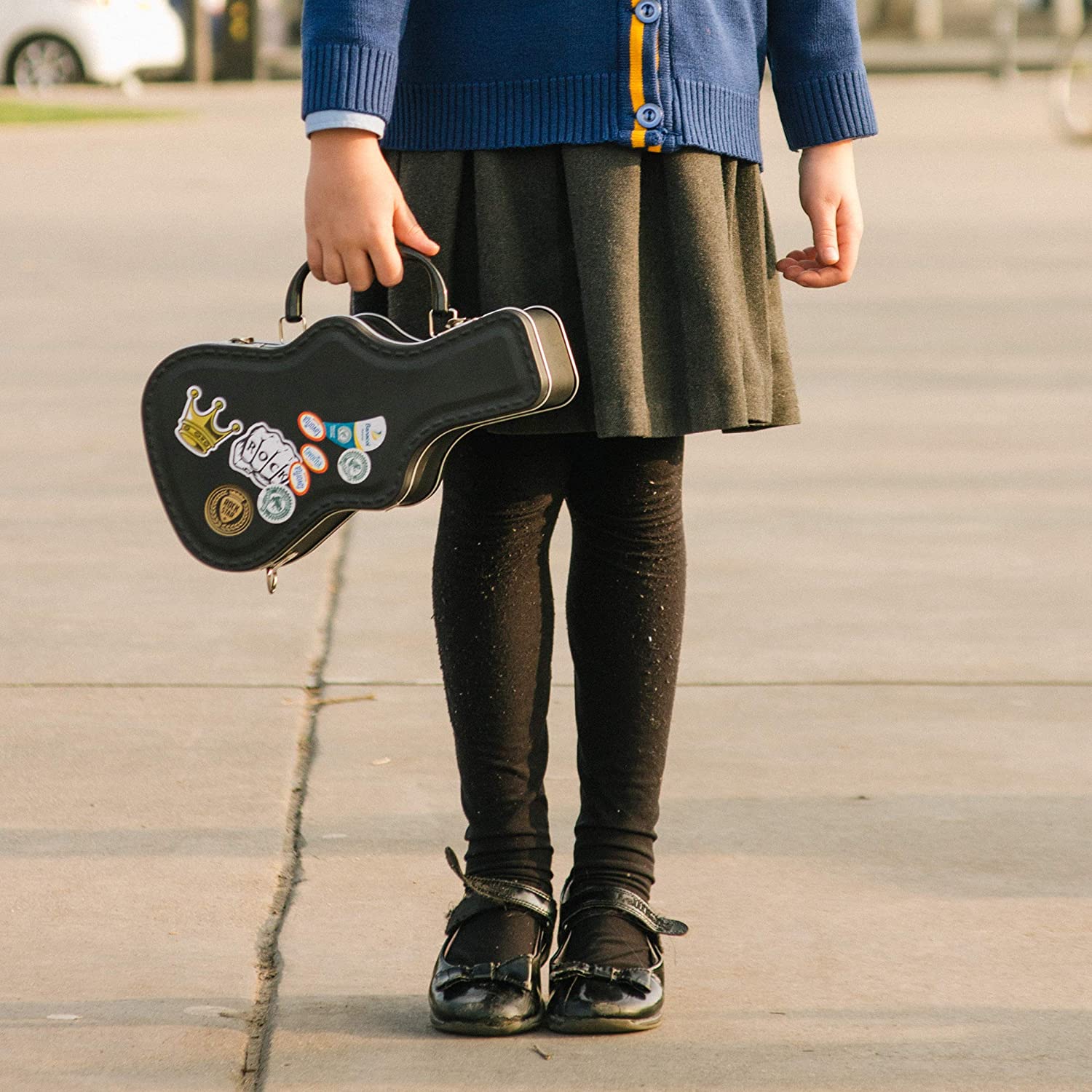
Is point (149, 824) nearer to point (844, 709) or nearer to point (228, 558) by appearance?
point (228, 558)

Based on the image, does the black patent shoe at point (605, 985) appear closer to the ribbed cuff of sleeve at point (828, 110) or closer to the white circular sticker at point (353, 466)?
the white circular sticker at point (353, 466)

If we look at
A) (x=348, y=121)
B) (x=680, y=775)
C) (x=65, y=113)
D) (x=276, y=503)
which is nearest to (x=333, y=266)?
(x=348, y=121)

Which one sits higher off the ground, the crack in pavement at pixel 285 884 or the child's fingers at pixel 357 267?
the child's fingers at pixel 357 267

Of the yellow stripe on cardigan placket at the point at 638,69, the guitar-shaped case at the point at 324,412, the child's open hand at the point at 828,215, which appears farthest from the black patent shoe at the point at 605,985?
the yellow stripe on cardigan placket at the point at 638,69

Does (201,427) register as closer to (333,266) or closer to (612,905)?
(333,266)

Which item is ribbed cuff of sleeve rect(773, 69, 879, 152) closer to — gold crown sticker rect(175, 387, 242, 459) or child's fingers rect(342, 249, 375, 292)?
child's fingers rect(342, 249, 375, 292)

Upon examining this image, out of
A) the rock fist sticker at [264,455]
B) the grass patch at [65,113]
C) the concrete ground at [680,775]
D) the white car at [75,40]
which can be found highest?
the rock fist sticker at [264,455]

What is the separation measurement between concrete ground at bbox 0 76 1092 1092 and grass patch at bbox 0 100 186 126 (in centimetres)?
1133

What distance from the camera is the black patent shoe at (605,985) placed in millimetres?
2125

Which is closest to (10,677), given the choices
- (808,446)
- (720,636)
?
(720,636)

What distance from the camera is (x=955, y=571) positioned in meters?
4.20

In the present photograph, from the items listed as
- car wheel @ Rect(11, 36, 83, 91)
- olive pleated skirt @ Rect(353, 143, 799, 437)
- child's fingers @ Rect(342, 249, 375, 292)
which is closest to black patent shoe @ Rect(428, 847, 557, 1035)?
olive pleated skirt @ Rect(353, 143, 799, 437)

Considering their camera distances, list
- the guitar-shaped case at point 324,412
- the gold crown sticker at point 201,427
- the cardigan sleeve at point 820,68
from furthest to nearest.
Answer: the cardigan sleeve at point 820,68
the gold crown sticker at point 201,427
the guitar-shaped case at point 324,412

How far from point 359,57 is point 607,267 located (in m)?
0.34
